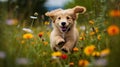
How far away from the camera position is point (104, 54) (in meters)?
4.12

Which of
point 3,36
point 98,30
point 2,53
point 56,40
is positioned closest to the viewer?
point 2,53

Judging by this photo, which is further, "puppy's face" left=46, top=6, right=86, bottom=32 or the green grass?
"puppy's face" left=46, top=6, right=86, bottom=32

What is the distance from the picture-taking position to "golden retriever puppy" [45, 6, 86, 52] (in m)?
7.15

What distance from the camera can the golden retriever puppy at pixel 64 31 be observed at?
7.15 meters

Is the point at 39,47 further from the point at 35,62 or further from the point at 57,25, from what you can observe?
the point at 35,62

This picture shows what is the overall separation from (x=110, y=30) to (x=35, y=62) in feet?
4.19

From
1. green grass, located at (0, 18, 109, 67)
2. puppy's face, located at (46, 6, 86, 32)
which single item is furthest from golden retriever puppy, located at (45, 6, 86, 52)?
green grass, located at (0, 18, 109, 67)

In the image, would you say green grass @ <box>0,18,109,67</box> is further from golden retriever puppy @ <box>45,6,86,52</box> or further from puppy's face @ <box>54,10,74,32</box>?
puppy's face @ <box>54,10,74,32</box>

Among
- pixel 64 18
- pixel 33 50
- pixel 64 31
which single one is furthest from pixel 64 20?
pixel 33 50

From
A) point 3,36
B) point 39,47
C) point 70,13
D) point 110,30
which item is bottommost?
point 39,47

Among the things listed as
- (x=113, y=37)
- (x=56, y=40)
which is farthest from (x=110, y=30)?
(x=56, y=40)

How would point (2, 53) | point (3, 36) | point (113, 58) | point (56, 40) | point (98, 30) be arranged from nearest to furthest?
point (113, 58) → point (2, 53) → point (3, 36) → point (56, 40) → point (98, 30)

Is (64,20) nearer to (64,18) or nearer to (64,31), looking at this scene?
(64,18)

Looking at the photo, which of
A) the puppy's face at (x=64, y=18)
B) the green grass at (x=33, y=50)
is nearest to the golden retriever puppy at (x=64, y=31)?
the puppy's face at (x=64, y=18)
